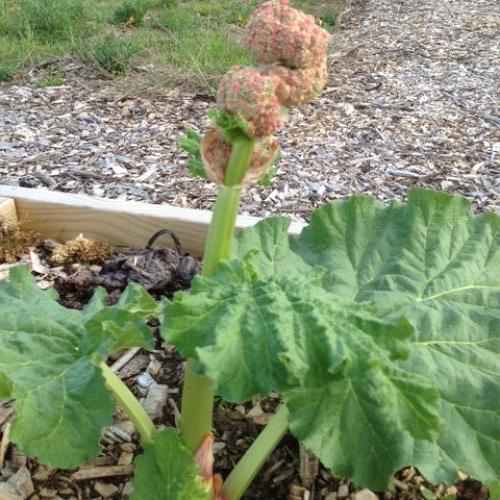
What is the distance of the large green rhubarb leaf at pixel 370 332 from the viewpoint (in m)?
1.08

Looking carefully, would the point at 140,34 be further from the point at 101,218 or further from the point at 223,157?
the point at 223,157

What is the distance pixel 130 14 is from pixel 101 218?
3.94 meters

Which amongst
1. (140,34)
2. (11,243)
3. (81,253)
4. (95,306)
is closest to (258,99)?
(95,306)

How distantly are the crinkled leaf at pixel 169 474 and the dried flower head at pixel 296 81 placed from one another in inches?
25.8

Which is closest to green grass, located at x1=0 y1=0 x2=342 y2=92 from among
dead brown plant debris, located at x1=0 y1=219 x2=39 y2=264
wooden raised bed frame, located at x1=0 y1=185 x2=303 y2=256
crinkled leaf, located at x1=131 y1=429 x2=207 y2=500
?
wooden raised bed frame, located at x1=0 y1=185 x2=303 y2=256

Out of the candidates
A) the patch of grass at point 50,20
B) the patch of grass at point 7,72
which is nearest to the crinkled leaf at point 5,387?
the patch of grass at point 7,72

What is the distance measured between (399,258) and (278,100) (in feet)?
1.91

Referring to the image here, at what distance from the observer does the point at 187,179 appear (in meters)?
3.26

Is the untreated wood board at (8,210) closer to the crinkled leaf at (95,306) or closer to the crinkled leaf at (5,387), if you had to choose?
the crinkled leaf at (95,306)

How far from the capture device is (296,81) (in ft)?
3.61

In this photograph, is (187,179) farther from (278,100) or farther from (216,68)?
(278,100)

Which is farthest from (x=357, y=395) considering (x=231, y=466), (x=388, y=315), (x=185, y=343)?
(x=231, y=466)

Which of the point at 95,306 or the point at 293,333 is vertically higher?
the point at 293,333

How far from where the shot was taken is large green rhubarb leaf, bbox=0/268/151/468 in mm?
1285
